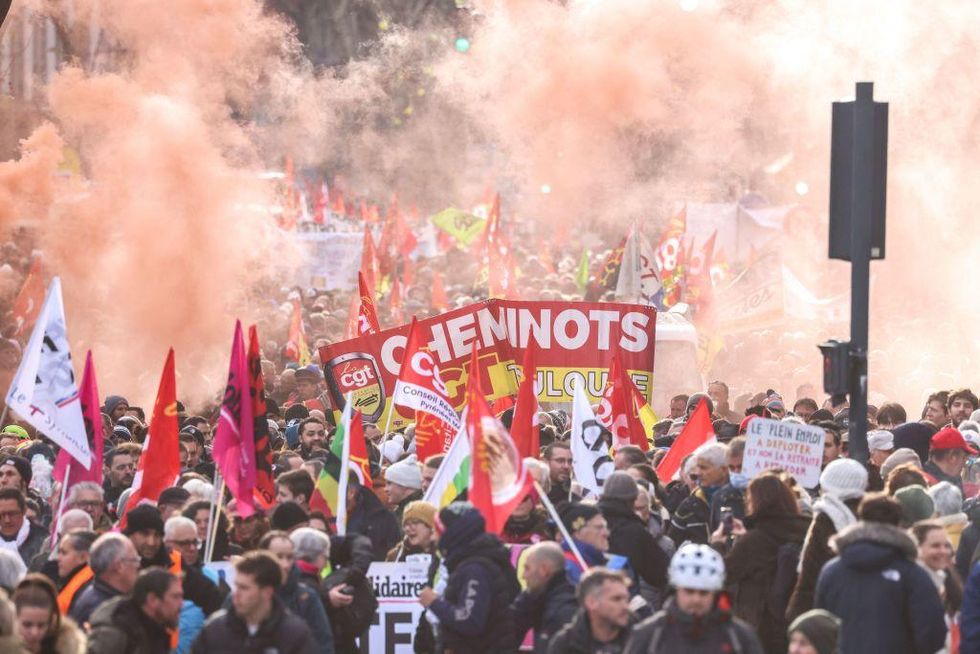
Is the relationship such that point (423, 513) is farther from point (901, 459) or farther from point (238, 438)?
point (901, 459)

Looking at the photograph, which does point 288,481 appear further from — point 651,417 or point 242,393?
point 651,417

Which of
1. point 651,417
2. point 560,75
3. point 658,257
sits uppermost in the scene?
point 560,75

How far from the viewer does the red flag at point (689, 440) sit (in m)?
12.1

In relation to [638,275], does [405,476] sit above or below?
below

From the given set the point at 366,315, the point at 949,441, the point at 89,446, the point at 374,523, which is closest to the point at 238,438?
the point at 374,523

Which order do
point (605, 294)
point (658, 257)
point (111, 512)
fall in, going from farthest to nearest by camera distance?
point (658, 257) < point (605, 294) < point (111, 512)

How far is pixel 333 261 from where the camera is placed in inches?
1201

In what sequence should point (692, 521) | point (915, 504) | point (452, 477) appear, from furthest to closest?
point (692, 521) → point (452, 477) → point (915, 504)

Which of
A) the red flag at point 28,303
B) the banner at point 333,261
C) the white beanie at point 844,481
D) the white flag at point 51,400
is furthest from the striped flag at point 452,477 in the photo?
the banner at point 333,261

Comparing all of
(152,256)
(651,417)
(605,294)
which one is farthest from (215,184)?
(651,417)

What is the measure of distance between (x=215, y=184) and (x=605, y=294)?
5864 mm

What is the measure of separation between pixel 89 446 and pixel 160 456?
0.88 meters

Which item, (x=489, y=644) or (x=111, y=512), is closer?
(x=489, y=644)

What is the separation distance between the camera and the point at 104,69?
78.3 ft
